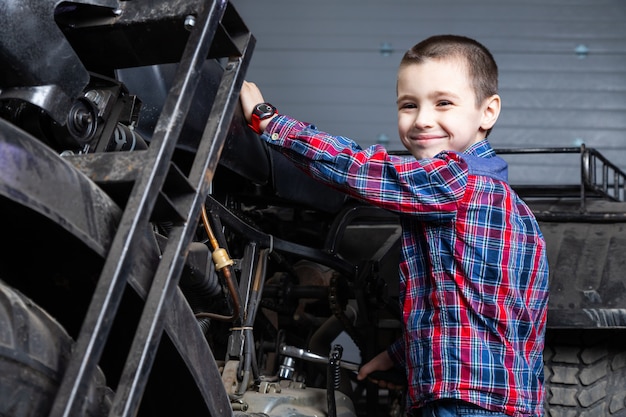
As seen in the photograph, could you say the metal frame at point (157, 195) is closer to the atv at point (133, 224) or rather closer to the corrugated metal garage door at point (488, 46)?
the atv at point (133, 224)

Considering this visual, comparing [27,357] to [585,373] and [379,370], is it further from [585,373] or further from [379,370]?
[585,373]

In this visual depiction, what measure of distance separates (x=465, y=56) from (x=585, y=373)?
99cm

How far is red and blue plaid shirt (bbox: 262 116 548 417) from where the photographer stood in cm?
169

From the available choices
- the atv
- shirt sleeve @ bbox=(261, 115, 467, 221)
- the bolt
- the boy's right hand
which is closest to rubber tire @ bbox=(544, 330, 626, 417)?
the atv

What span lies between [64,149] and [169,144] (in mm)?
353

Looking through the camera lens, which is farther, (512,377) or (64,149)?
(512,377)

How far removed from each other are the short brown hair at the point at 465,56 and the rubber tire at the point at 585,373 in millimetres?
813

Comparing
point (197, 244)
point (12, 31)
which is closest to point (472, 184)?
point (197, 244)

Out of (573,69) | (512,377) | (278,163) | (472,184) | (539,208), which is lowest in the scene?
(512,377)

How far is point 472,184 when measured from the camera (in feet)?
5.82

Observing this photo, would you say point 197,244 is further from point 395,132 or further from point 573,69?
point 573,69

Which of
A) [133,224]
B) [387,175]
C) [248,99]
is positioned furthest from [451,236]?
[133,224]

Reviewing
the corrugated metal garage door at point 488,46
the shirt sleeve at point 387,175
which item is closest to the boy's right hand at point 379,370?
the shirt sleeve at point 387,175

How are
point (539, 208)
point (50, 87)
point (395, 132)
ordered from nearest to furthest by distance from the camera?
1. point (50, 87)
2. point (539, 208)
3. point (395, 132)
